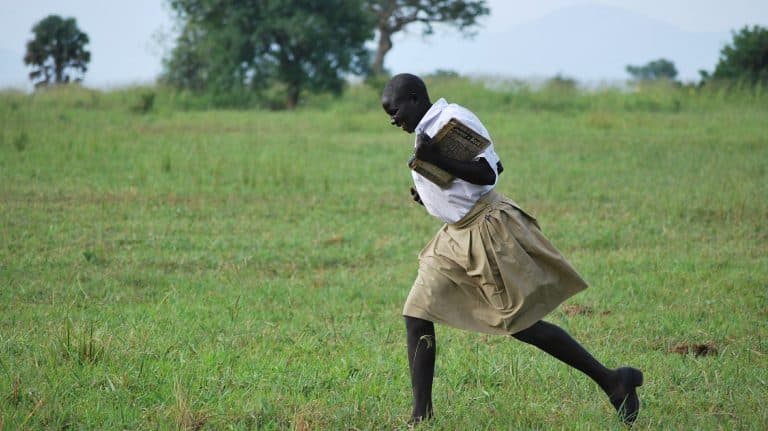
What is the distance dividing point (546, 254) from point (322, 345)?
1824mm

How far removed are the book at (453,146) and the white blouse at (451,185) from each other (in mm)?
23

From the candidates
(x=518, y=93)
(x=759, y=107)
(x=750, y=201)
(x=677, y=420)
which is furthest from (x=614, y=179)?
(x=518, y=93)

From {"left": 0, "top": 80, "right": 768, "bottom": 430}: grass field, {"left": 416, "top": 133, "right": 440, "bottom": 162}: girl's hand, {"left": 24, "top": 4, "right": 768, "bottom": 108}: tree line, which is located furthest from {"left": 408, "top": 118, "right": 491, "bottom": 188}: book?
{"left": 24, "top": 4, "right": 768, "bottom": 108}: tree line

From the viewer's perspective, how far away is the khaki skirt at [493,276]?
3.82 metres

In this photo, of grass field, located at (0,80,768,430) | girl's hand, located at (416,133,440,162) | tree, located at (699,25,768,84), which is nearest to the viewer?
girl's hand, located at (416,133,440,162)

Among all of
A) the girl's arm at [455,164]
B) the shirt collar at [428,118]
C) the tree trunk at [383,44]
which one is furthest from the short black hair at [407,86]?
the tree trunk at [383,44]

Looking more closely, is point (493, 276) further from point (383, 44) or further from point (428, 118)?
point (383, 44)

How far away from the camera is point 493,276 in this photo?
383cm

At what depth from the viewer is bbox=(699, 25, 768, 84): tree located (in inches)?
949

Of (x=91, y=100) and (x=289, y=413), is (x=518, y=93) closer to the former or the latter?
(x=91, y=100)

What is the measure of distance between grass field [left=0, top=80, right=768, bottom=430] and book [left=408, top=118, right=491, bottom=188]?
987mm

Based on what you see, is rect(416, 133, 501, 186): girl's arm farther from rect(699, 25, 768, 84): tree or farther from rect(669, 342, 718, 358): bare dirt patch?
rect(699, 25, 768, 84): tree

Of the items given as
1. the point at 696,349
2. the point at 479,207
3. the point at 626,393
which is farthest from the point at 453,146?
the point at 696,349

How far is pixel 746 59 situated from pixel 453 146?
892 inches
